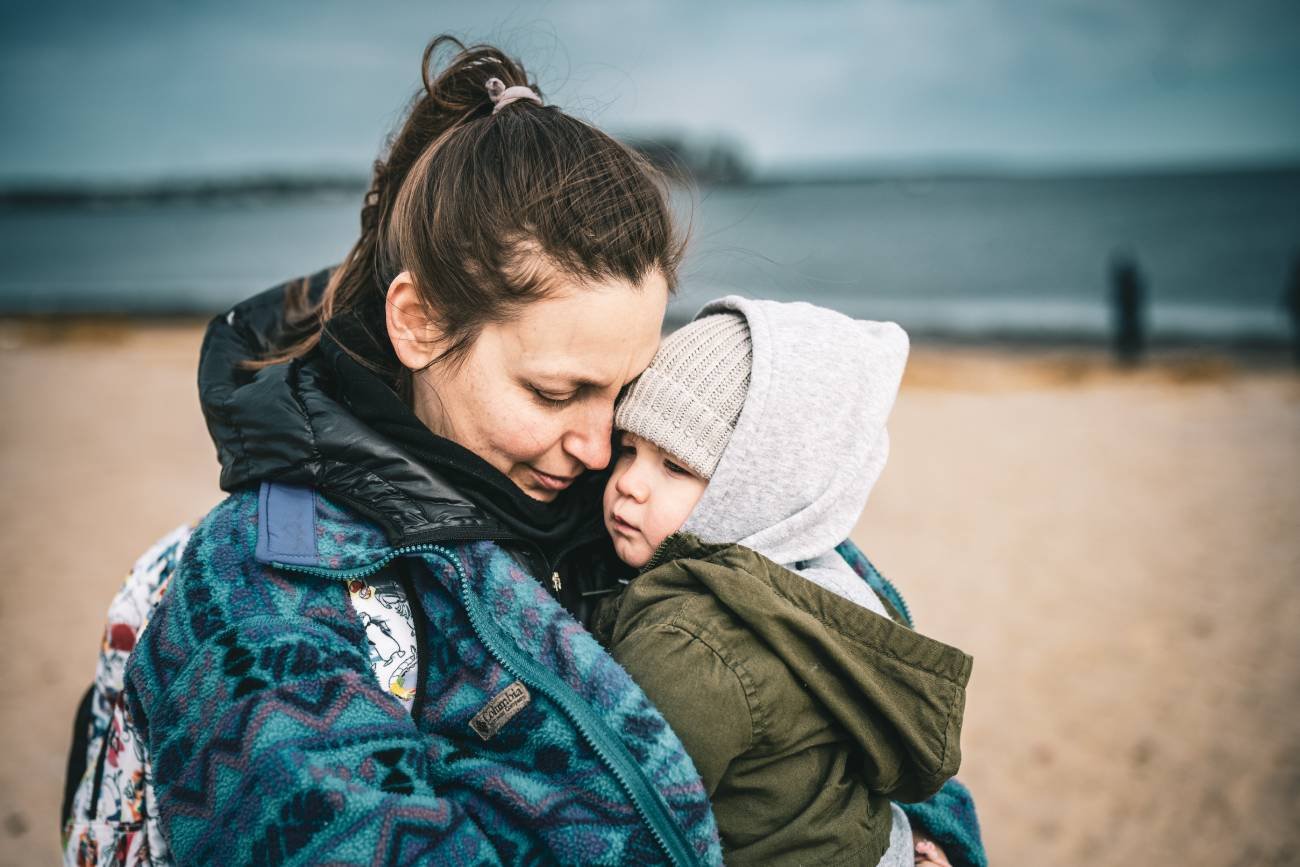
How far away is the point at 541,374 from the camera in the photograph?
5.39 feet

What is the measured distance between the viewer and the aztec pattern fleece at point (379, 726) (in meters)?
1.24

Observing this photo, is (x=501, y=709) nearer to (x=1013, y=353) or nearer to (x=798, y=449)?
(x=798, y=449)

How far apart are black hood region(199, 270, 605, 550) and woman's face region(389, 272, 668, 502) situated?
8 cm

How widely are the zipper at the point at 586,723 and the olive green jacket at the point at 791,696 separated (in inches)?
5.3

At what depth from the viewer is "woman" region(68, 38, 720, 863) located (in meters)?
1.28

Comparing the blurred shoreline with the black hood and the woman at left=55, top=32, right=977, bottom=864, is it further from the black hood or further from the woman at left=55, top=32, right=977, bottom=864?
the black hood

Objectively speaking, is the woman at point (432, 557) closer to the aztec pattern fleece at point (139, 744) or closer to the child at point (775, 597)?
the aztec pattern fleece at point (139, 744)

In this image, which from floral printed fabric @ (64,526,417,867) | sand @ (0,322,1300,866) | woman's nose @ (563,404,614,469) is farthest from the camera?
sand @ (0,322,1300,866)

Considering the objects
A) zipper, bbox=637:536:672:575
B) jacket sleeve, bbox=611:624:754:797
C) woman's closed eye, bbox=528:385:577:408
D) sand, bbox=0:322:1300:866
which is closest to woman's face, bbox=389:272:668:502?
woman's closed eye, bbox=528:385:577:408

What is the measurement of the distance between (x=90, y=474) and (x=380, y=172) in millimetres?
9682

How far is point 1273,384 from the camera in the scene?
14719 millimetres

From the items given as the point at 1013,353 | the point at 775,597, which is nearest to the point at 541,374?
the point at 775,597

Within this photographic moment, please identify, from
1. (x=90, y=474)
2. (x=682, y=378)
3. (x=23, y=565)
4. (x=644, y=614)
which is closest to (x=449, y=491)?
(x=644, y=614)

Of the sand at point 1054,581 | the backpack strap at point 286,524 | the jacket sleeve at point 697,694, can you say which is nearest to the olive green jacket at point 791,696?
the jacket sleeve at point 697,694
